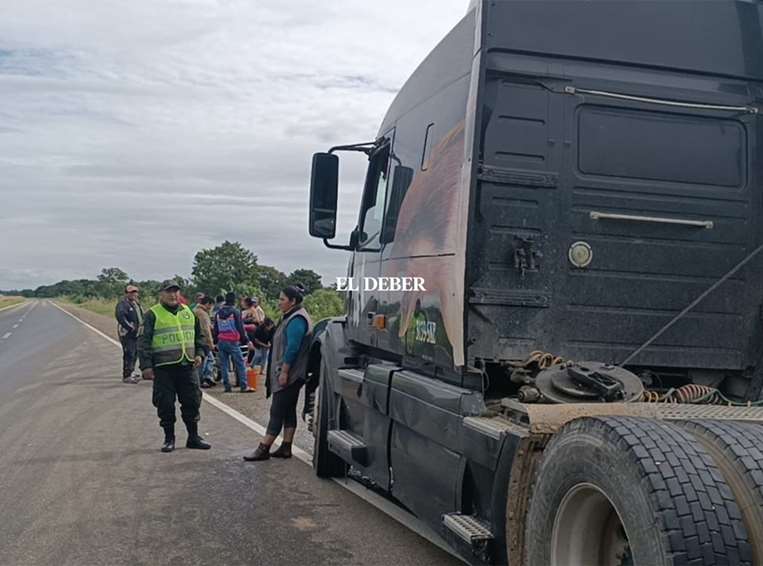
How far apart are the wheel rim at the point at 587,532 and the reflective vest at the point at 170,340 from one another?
603 cm

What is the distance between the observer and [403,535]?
18.5 ft

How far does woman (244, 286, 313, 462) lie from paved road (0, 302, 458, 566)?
0.24 metres

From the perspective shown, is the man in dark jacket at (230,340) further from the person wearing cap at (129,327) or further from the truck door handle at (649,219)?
the truck door handle at (649,219)

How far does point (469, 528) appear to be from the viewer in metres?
3.98

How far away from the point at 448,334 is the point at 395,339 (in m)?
1.04

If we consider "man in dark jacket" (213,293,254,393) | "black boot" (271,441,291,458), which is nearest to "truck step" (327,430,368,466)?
"black boot" (271,441,291,458)

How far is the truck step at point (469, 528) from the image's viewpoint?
3.87 meters

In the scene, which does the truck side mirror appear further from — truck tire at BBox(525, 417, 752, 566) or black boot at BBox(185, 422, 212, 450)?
truck tire at BBox(525, 417, 752, 566)

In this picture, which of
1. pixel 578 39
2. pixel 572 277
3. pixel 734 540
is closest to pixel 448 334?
pixel 572 277

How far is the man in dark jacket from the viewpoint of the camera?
45.1 ft

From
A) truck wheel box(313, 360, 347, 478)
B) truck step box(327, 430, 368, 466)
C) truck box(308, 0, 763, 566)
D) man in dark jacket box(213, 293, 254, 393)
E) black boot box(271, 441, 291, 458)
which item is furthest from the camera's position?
man in dark jacket box(213, 293, 254, 393)

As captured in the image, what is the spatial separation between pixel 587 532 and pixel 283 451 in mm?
5199

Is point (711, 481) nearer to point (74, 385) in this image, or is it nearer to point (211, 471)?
point (211, 471)

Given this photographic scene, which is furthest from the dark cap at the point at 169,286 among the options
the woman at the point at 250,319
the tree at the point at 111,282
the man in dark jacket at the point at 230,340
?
the tree at the point at 111,282
